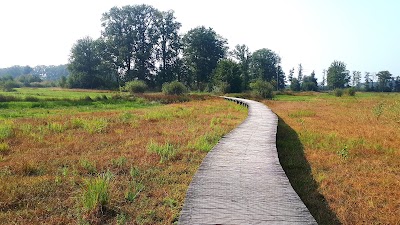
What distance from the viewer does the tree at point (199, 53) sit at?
66938 millimetres

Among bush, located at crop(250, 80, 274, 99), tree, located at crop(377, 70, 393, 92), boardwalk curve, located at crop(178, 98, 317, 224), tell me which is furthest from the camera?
tree, located at crop(377, 70, 393, 92)

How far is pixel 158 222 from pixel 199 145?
4653mm

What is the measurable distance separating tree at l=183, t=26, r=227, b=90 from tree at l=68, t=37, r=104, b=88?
1980 centimetres

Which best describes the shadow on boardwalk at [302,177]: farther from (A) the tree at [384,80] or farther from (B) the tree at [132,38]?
(A) the tree at [384,80]

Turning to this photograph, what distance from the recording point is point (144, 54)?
200 ft

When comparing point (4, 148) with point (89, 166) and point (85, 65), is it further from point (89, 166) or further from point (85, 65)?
point (85, 65)

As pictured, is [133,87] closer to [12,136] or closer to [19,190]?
[12,136]

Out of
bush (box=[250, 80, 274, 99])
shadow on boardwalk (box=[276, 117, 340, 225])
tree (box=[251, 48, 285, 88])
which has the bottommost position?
shadow on boardwalk (box=[276, 117, 340, 225])

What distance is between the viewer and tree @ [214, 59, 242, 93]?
168 feet

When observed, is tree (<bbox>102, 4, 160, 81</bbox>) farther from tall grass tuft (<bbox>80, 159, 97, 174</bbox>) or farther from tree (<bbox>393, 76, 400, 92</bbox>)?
tree (<bbox>393, 76, 400, 92</bbox>)

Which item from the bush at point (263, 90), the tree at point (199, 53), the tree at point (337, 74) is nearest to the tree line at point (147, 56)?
the tree at point (199, 53)

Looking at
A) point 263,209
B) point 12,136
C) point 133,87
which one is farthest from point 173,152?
point 133,87

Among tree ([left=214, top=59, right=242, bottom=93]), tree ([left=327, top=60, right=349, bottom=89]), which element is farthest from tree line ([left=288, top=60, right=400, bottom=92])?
tree ([left=214, top=59, right=242, bottom=93])

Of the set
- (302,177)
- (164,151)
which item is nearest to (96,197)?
(164,151)
